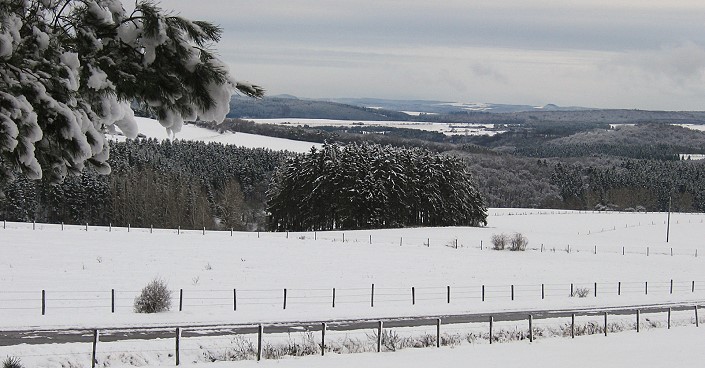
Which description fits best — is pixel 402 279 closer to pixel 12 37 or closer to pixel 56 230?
pixel 56 230

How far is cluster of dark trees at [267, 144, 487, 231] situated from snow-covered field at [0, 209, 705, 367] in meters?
12.8

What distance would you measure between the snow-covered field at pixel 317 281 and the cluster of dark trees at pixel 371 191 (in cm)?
1279

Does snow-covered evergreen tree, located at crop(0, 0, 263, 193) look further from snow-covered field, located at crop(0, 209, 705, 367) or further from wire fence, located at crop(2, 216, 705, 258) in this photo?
wire fence, located at crop(2, 216, 705, 258)

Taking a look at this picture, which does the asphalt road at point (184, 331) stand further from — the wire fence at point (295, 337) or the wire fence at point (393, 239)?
the wire fence at point (393, 239)

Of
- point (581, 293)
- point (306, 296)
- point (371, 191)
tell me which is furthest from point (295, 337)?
point (371, 191)

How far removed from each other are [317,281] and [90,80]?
3381cm

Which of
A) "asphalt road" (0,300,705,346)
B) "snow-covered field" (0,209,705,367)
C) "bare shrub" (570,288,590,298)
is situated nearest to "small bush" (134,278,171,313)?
"snow-covered field" (0,209,705,367)

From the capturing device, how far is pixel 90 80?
702 cm

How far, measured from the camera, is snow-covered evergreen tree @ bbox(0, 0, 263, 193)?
659cm

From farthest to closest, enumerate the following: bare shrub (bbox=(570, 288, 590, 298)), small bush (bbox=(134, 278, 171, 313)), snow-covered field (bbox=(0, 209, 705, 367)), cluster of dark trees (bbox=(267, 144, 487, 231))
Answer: cluster of dark trees (bbox=(267, 144, 487, 231)) < bare shrub (bbox=(570, 288, 590, 298)) < small bush (bbox=(134, 278, 171, 313)) < snow-covered field (bbox=(0, 209, 705, 367))

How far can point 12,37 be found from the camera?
6.42m

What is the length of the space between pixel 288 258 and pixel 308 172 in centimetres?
4471

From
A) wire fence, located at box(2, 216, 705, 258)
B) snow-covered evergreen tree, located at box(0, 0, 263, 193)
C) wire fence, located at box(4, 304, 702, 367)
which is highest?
snow-covered evergreen tree, located at box(0, 0, 263, 193)

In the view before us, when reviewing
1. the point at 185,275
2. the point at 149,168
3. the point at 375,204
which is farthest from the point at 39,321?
the point at 149,168
